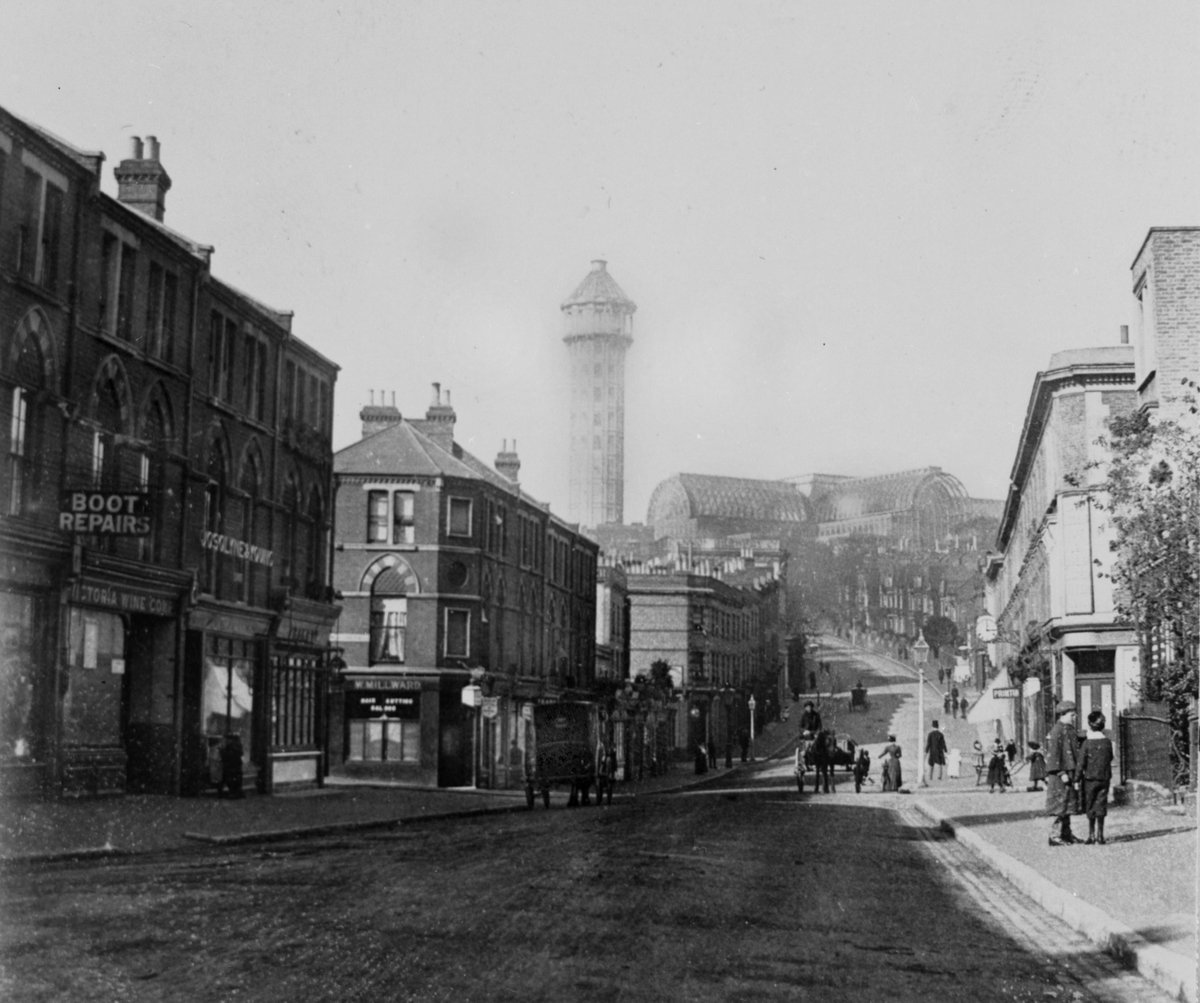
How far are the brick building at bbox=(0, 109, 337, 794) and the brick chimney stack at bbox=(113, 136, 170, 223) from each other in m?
0.05

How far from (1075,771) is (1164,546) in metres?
6.71

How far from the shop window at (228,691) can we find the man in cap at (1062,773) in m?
18.0

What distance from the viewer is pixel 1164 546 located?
994 inches

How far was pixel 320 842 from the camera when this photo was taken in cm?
2184

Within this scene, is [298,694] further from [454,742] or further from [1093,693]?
[1093,693]

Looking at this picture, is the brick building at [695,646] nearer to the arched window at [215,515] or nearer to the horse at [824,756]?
the horse at [824,756]

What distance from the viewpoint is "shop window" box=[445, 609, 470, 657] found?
2039 inches

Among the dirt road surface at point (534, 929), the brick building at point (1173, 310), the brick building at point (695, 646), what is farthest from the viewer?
the brick building at point (695, 646)

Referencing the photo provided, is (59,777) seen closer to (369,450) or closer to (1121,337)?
(369,450)

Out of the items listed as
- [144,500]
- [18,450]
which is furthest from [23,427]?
[144,500]

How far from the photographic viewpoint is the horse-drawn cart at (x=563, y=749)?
34094 millimetres

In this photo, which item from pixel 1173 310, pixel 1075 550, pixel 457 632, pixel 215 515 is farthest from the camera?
pixel 457 632

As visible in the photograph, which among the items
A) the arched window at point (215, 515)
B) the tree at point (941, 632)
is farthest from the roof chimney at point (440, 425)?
the tree at point (941, 632)

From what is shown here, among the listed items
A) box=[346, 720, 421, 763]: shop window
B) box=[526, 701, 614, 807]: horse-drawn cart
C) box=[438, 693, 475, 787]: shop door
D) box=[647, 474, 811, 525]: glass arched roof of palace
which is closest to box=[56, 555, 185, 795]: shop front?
box=[526, 701, 614, 807]: horse-drawn cart
